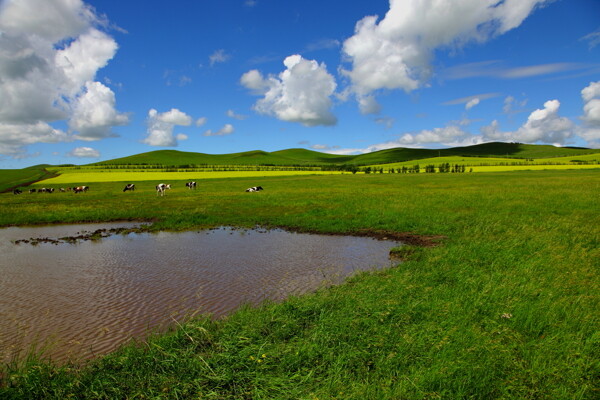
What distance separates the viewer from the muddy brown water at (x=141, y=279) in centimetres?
714

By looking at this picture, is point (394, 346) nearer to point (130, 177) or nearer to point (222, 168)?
point (130, 177)

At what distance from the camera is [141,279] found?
34.6 feet

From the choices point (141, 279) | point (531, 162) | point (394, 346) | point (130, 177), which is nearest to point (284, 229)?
point (141, 279)

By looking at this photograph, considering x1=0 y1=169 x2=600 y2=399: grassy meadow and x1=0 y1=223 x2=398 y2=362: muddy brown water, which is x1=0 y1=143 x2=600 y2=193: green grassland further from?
x1=0 y1=169 x2=600 y2=399: grassy meadow

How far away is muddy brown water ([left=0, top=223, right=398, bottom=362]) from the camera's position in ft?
23.4

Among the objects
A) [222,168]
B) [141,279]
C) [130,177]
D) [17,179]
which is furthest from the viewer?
[222,168]

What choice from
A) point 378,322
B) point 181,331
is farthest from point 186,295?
point 378,322

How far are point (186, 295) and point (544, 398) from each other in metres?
7.97

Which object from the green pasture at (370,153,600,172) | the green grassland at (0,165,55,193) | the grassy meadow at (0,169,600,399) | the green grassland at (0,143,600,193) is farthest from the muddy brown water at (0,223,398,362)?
the green pasture at (370,153,600,172)

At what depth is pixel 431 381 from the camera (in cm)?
446

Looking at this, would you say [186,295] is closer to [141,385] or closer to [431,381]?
[141,385]

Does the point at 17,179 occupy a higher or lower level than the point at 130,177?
higher

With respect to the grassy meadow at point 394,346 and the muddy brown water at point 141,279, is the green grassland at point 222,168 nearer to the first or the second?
Result: the muddy brown water at point 141,279

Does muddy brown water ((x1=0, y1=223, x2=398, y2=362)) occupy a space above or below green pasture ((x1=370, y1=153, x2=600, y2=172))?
below
